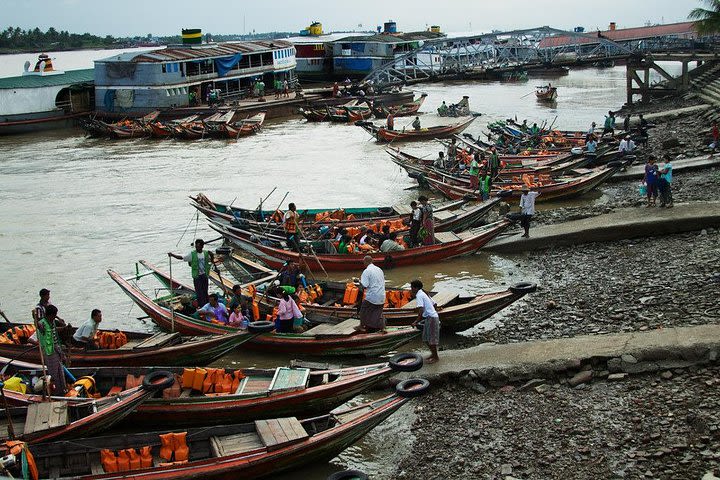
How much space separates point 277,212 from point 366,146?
1838 cm

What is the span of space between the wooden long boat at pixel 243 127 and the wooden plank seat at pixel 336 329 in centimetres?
2956

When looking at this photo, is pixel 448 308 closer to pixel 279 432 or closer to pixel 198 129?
pixel 279 432

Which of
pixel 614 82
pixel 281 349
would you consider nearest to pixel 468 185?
pixel 281 349

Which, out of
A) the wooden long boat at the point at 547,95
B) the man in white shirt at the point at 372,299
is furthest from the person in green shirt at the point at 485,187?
the wooden long boat at the point at 547,95

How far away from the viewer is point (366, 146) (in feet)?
122

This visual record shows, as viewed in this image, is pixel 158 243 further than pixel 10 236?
No

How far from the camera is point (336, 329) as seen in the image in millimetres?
12383

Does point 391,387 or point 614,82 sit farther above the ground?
point 614,82

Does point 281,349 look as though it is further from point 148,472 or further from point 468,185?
point 468,185

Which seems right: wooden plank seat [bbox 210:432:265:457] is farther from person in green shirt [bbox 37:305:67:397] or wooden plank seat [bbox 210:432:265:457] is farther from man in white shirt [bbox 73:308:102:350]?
man in white shirt [bbox 73:308:102:350]

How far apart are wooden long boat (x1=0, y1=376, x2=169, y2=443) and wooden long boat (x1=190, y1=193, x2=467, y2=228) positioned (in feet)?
31.7

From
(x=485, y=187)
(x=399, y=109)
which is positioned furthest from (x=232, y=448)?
(x=399, y=109)

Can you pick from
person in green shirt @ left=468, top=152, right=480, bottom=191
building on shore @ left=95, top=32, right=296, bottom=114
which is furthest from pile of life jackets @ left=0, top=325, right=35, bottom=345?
building on shore @ left=95, top=32, right=296, bottom=114

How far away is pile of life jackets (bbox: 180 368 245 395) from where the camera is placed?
10.5m
